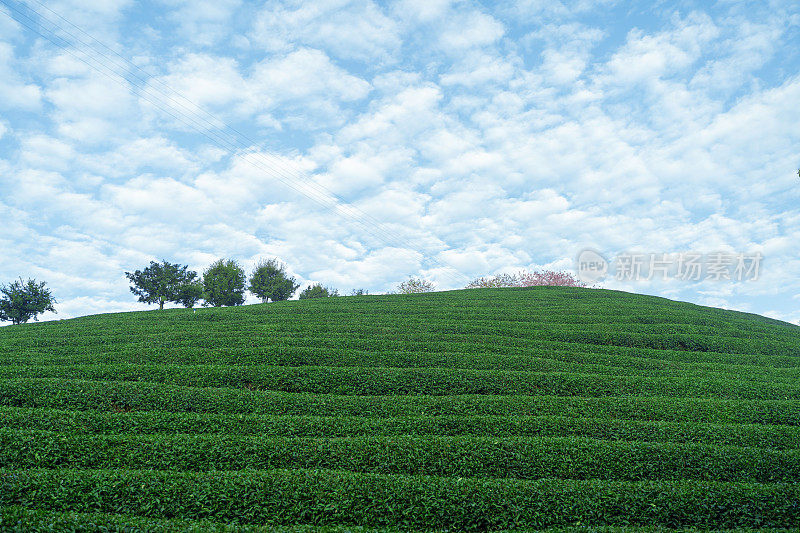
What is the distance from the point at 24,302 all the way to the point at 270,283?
2296 cm

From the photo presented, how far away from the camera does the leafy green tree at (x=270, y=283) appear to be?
177 ft

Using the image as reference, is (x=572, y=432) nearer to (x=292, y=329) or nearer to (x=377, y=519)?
(x=377, y=519)

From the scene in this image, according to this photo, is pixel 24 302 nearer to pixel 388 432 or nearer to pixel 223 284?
pixel 223 284

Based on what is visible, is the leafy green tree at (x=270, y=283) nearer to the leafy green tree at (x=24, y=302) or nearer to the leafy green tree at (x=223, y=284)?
the leafy green tree at (x=223, y=284)

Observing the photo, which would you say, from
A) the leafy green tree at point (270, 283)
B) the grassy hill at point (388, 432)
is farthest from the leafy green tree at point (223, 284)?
the grassy hill at point (388, 432)

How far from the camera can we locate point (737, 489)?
28.2ft

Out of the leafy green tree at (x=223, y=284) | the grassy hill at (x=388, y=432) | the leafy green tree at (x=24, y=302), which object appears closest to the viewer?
the grassy hill at (x=388, y=432)

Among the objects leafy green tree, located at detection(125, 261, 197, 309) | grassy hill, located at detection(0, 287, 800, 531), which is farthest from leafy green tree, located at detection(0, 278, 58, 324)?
grassy hill, located at detection(0, 287, 800, 531)

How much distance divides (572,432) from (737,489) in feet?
10.9

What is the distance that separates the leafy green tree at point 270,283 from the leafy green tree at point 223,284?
176cm

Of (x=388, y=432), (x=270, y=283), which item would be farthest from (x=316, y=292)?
(x=388, y=432)

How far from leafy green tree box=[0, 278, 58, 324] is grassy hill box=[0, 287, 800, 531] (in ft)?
83.7

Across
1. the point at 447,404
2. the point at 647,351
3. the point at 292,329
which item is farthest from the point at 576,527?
the point at 292,329

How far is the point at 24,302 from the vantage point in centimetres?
3938
